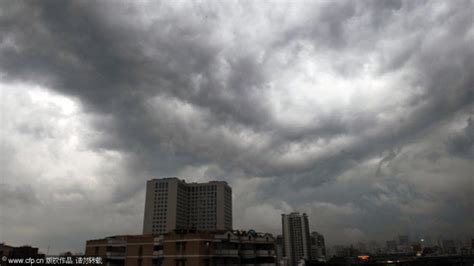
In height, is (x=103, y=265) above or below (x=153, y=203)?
below

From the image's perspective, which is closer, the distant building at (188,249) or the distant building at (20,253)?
the distant building at (188,249)

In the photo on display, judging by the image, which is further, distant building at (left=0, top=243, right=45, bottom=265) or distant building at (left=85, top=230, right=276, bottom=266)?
distant building at (left=0, top=243, right=45, bottom=265)

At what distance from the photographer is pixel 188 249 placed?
6656 cm

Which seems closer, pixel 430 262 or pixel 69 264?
pixel 69 264

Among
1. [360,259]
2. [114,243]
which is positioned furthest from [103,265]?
[360,259]

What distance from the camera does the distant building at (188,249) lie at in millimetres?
66562

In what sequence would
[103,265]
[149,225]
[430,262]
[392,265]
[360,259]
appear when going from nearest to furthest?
[103,265]
[392,265]
[430,262]
[360,259]
[149,225]

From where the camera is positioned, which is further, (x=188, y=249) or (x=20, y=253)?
(x=20, y=253)

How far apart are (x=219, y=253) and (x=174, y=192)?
134334 millimetres

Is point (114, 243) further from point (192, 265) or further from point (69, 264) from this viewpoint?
point (192, 265)

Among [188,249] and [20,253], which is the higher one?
[20,253]

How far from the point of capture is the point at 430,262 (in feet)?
363

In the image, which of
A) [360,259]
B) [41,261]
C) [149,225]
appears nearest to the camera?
[41,261]

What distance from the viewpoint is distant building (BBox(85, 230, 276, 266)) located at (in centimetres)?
6656
